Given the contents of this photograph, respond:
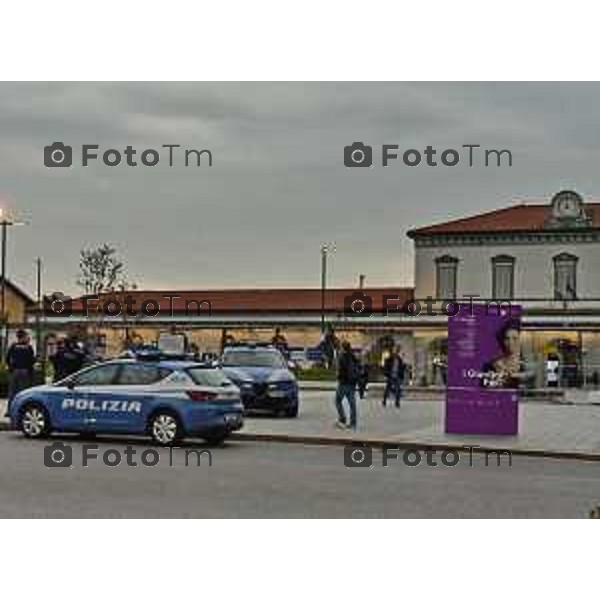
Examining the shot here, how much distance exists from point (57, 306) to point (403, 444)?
1558 inches

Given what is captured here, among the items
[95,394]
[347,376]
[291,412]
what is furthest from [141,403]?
[291,412]

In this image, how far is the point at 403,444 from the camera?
66.5 ft

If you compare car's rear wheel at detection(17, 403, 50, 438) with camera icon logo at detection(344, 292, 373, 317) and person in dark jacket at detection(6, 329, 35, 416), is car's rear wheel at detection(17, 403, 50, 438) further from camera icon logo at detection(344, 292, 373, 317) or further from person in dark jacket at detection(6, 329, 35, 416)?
camera icon logo at detection(344, 292, 373, 317)

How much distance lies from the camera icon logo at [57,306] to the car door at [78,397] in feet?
109

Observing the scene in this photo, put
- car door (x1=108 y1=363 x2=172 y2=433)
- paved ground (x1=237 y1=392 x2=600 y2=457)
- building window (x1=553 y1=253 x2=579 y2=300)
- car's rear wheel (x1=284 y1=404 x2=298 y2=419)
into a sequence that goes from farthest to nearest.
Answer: building window (x1=553 y1=253 x2=579 y2=300)
car's rear wheel (x1=284 y1=404 x2=298 y2=419)
paved ground (x1=237 y1=392 x2=600 y2=457)
car door (x1=108 y1=363 x2=172 y2=433)

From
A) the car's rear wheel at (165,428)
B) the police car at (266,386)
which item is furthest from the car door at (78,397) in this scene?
the police car at (266,386)

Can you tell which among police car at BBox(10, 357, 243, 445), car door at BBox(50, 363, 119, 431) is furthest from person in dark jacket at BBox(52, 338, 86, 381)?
car door at BBox(50, 363, 119, 431)

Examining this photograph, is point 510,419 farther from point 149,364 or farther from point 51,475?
point 51,475

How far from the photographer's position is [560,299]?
67750 mm

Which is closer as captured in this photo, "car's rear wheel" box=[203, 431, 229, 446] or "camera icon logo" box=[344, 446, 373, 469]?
"camera icon logo" box=[344, 446, 373, 469]

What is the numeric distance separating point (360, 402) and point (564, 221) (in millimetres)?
36923

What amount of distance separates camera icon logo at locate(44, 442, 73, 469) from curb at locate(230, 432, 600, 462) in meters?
3.67

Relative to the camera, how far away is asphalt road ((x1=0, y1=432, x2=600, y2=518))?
1218cm

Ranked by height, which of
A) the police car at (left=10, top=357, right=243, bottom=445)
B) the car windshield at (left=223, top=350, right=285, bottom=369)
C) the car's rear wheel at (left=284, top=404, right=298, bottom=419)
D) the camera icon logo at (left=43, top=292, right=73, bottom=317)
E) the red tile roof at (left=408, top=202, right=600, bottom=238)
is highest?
the red tile roof at (left=408, top=202, right=600, bottom=238)
